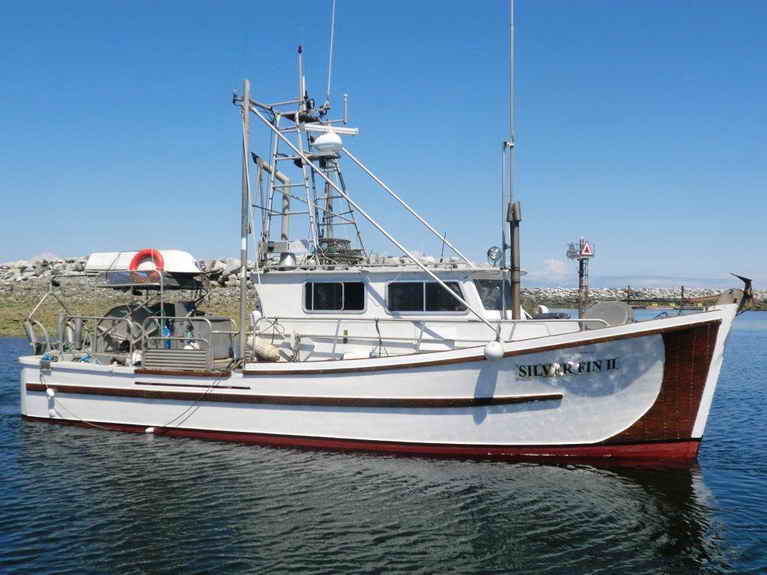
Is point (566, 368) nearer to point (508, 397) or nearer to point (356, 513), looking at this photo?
point (508, 397)

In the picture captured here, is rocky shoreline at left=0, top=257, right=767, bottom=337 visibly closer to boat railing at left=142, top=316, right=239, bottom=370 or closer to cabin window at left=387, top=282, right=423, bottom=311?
boat railing at left=142, top=316, right=239, bottom=370

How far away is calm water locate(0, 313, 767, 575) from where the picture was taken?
275 inches

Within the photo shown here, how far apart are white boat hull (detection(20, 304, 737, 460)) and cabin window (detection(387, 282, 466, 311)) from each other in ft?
5.27

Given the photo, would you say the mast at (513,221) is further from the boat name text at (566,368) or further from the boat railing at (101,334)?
the boat railing at (101,334)

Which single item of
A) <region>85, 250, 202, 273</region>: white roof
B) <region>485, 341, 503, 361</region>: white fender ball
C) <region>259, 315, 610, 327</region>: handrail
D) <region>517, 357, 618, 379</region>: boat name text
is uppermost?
<region>85, 250, 202, 273</region>: white roof

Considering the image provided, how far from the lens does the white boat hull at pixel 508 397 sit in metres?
9.65

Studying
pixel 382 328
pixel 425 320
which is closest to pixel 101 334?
pixel 382 328

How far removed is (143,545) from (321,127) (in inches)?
344

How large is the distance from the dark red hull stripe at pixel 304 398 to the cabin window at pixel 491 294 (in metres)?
2.17

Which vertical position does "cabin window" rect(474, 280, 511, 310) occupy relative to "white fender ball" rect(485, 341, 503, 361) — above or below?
above

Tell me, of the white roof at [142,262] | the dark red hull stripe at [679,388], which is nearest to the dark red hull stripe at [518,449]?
the dark red hull stripe at [679,388]

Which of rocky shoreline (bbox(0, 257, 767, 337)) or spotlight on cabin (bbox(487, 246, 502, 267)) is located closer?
spotlight on cabin (bbox(487, 246, 502, 267))

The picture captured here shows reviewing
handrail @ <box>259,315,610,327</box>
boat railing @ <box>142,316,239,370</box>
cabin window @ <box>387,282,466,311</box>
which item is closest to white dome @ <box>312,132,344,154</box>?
cabin window @ <box>387,282,466,311</box>

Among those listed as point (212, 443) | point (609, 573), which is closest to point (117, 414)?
point (212, 443)
